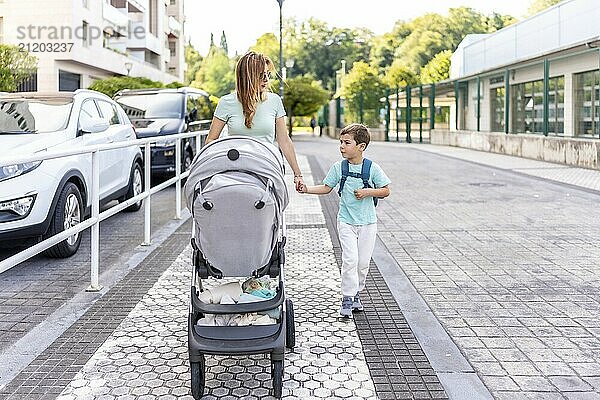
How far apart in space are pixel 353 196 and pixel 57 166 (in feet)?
11.2

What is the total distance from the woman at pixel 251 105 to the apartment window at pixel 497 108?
25.4 m

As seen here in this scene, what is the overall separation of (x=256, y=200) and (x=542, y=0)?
99.5 m

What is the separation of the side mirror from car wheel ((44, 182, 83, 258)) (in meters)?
1.09

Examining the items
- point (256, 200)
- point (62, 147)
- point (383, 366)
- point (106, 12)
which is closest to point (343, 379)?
point (383, 366)

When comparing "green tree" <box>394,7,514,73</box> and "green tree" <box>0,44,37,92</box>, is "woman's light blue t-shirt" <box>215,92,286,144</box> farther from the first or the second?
"green tree" <box>394,7,514,73</box>

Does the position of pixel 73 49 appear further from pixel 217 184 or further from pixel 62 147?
pixel 217 184

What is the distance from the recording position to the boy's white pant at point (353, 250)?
18.7 ft

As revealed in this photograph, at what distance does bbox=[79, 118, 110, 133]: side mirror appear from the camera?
356 inches

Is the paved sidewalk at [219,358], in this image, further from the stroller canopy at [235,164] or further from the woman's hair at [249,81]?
the woman's hair at [249,81]

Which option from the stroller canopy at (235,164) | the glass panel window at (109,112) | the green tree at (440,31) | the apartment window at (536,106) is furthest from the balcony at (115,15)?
the green tree at (440,31)

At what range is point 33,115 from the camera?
905 cm

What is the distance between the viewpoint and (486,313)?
19.5 feet

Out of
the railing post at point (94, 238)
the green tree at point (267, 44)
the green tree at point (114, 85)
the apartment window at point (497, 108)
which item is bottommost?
the railing post at point (94, 238)

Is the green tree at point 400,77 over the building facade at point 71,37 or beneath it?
over
